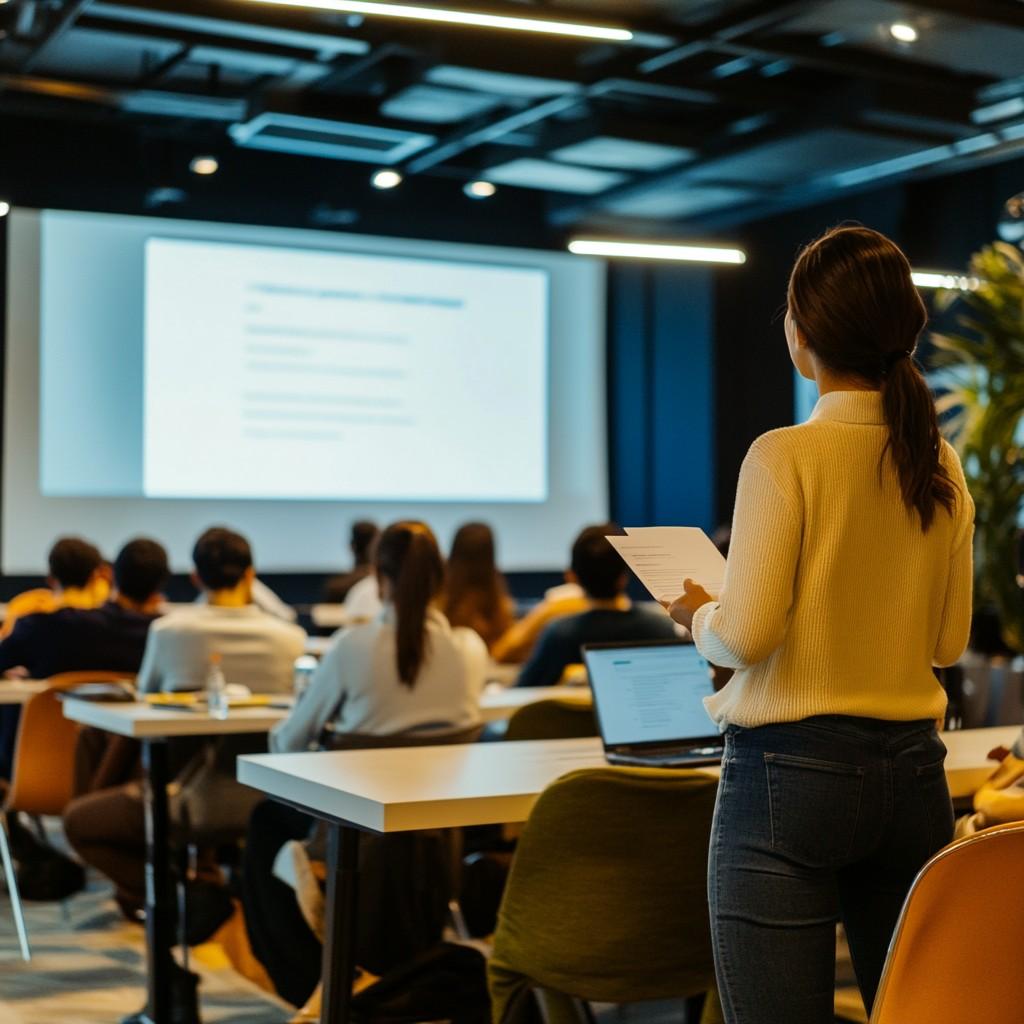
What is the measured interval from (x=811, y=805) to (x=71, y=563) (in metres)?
3.71

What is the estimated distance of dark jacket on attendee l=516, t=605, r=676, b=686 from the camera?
172 inches

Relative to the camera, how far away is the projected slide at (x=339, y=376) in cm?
848

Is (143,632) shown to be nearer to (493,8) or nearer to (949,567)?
(493,8)

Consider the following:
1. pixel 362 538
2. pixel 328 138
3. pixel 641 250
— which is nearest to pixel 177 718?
pixel 362 538

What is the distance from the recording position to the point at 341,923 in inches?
93.0

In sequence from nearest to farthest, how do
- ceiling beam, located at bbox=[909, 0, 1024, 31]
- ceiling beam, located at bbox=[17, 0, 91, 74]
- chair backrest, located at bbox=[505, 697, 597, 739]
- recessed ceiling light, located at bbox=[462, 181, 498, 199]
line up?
chair backrest, located at bbox=[505, 697, 597, 739], ceiling beam, located at bbox=[909, 0, 1024, 31], ceiling beam, located at bbox=[17, 0, 91, 74], recessed ceiling light, located at bbox=[462, 181, 498, 199]

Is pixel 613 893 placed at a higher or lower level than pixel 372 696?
lower

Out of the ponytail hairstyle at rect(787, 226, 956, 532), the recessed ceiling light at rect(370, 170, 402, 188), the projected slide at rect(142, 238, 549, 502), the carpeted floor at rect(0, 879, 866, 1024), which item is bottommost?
the carpeted floor at rect(0, 879, 866, 1024)

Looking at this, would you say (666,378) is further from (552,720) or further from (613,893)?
(613,893)

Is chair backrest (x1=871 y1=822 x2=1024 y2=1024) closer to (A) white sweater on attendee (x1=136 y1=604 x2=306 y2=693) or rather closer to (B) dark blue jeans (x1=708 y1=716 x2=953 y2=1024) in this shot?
(B) dark blue jeans (x1=708 y1=716 x2=953 y2=1024)

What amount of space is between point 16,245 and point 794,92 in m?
4.25

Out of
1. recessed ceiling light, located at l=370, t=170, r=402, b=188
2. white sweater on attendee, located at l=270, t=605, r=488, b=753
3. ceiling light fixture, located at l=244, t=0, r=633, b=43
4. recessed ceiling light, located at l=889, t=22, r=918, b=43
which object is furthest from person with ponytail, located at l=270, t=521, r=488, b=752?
recessed ceiling light, located at l=370, t=170, r=402, b=188

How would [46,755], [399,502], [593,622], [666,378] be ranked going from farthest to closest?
[666,378], [399,502], [593,622], [46,755]

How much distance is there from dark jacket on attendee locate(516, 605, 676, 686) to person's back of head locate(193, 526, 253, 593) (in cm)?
94
